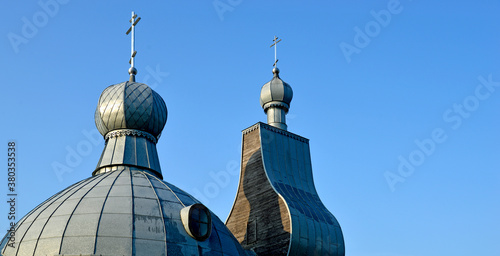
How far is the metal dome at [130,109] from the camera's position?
3244cm

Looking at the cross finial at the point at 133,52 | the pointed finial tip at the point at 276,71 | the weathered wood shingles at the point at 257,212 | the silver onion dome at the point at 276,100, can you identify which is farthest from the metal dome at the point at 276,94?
the cross finial at the point at 133,52

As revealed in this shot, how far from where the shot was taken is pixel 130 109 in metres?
32.4

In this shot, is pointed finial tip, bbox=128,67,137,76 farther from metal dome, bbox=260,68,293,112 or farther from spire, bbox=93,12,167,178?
metal dome, bbox=260,68,293,112

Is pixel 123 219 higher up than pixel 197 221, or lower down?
lower down

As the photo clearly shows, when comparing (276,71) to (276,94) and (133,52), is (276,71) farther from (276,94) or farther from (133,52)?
(133,52)

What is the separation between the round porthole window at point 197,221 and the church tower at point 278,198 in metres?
9.69

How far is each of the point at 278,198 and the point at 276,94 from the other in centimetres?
792

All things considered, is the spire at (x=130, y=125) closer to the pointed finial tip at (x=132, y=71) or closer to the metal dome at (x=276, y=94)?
the pointed finial tip at (x=132, y=71)

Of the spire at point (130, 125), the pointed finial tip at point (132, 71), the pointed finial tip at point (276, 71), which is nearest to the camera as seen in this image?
the spire at point (130, 125)

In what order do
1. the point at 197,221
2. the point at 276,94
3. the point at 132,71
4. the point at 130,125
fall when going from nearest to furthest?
the point at 197,221
the point at 130,125
the point at 132,71
the point at 276,94

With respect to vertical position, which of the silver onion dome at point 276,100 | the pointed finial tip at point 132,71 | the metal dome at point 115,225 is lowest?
the metal dome at point 115,225

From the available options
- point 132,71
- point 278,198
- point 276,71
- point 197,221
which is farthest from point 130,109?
point 276,71

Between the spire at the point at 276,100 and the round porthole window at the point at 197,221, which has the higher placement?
the spire at the point at 276,100

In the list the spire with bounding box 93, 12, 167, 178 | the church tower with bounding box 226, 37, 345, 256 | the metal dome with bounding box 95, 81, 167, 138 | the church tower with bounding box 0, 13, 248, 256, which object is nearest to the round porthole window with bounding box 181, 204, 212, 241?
the church tower with bounding box 0, 13, 248, 256
